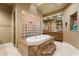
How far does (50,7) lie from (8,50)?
3.86 ft

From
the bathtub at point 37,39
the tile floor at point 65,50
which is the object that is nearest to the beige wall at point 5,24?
the bathtub at point 37,39

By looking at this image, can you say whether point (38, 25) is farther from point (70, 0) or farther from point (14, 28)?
point (70, 0)

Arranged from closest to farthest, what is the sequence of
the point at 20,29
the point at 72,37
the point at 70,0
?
the point at 70,0 < the point at 20,29 < the point at 72,37

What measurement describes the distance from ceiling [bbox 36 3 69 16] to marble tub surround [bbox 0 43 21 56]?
35.6 inches

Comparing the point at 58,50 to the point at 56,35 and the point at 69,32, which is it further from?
the point at 69,32

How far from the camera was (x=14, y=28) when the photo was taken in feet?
7.31

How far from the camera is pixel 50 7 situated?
223 centimetres

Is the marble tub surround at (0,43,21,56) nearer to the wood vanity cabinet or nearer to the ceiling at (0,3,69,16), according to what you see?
the wood vanity cabinet

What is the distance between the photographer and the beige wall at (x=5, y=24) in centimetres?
221

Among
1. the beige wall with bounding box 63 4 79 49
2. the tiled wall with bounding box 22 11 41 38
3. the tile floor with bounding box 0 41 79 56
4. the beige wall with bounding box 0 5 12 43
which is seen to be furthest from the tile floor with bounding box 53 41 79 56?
the beige wall with bounding box 0 5 12 43

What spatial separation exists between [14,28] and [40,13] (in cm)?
59

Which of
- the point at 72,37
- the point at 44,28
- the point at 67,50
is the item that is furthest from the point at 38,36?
the point at 72,37

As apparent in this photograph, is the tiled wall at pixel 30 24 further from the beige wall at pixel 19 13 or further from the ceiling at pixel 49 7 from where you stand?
the ceiling at pixel 49 7

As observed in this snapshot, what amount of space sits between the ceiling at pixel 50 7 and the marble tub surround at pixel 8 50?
90 centimetres
